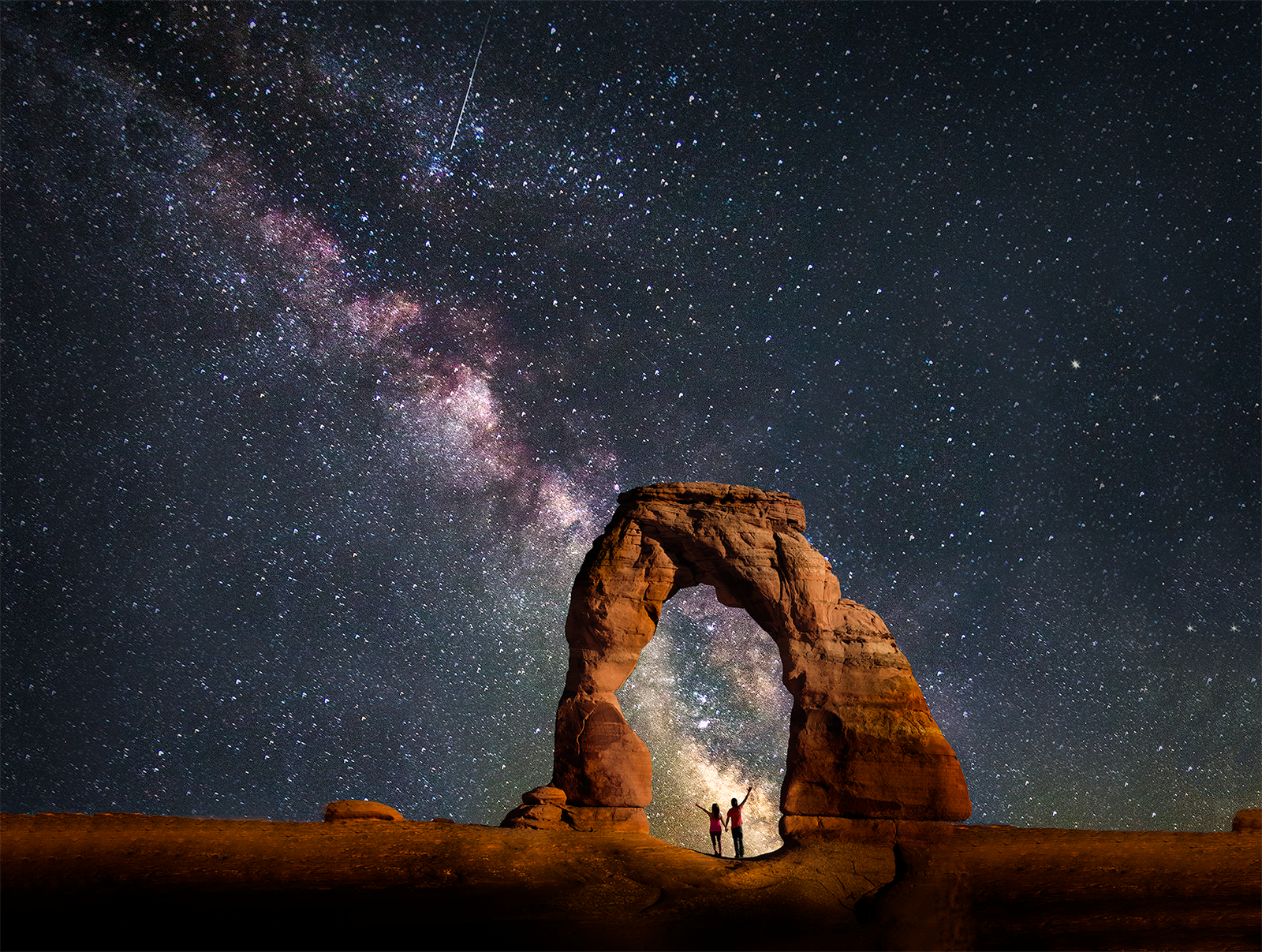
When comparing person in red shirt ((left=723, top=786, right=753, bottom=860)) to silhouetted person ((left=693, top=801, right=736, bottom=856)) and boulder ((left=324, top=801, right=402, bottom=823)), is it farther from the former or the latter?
boulder ((left=324, top=801, right=402, bottom=823))

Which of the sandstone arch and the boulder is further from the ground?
the sandstone arch

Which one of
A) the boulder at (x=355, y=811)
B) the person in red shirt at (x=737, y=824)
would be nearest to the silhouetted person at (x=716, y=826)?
the person in red shirt at (x=737, y=824)

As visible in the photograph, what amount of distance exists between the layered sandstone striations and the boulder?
3.69 m

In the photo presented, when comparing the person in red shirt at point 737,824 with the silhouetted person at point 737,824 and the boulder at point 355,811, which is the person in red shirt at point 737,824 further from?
the boulder at point 355,811

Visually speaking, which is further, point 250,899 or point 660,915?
point 660,915

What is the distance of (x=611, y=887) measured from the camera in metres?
11.2

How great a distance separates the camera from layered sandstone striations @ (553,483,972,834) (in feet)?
47.0

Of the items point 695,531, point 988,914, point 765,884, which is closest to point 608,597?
point 695,531

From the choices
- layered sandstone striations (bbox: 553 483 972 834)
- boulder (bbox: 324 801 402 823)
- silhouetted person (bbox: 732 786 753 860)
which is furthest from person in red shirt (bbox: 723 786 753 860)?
boulder (bbox: 324 801 402 823)

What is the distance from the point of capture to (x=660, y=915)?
10.4 metres

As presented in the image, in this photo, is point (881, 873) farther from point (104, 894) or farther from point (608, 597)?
point (104, 894)

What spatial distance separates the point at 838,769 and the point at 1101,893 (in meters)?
4.02

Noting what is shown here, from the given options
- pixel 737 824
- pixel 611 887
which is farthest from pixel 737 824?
pixel 611 887

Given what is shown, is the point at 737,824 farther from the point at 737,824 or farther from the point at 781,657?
the point at 781,657
